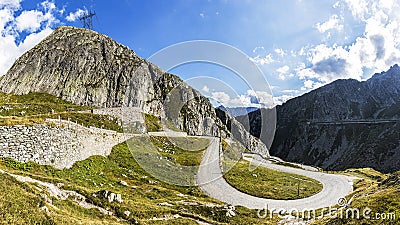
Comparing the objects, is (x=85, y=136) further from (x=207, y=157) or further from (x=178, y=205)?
(x=207, y=157)

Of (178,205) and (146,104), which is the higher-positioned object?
(146,104)

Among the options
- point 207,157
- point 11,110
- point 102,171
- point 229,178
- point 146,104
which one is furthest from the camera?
point 146,104

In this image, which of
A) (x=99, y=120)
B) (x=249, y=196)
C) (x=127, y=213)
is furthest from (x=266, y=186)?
(x=99, y=120)

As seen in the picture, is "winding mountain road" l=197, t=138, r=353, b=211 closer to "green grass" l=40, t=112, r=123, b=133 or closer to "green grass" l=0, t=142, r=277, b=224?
"green grass" l=0, t=142, r=277, b=224

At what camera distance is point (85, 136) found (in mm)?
51531

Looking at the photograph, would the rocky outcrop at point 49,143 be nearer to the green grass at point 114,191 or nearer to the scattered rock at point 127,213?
the green grass at point 114,191

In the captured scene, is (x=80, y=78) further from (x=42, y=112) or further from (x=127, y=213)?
(x=127, y=213)

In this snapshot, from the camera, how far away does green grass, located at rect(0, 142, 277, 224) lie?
70.8 ft

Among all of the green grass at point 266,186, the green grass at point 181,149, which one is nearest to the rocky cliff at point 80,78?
the green grass at point 181,149

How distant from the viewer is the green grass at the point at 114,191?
2159 cm

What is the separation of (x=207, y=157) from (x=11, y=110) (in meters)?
86.0

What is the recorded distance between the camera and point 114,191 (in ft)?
127

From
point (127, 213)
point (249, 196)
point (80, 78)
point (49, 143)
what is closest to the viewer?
point (127, 213)

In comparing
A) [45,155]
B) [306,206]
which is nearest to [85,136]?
[45,155]
